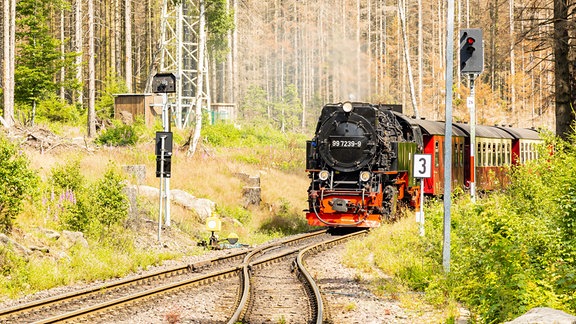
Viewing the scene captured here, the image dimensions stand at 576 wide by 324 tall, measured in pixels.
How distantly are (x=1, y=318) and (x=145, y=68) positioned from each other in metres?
67.9

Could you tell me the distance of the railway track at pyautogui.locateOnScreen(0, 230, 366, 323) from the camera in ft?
36.2

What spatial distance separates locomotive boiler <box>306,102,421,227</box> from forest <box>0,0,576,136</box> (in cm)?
123

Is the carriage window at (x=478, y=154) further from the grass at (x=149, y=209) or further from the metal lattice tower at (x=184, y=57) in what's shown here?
the metal lattice tower at (x=184, y=57)

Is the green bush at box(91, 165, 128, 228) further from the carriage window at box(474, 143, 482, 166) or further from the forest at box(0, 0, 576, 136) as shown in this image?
the carriage window at box(474, 143, 482, 166)

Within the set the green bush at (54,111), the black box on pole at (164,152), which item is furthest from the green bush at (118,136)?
the black box on pole at (164,152)

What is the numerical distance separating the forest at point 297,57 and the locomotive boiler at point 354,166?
1.23 m

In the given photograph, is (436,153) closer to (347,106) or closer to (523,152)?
(347,106)

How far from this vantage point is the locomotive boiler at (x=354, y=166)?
22.1 m

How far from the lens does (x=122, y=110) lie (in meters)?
42.4

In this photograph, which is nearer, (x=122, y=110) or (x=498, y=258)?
(x=498, y=258)

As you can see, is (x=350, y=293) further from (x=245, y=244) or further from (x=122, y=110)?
(x=122, y=110)

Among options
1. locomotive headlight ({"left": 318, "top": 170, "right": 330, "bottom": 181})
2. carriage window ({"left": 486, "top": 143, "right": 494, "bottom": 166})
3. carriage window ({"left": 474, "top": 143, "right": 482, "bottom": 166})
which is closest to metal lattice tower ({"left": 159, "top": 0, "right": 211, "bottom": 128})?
locomotive headlight ({"left": 318, "top": 170, "right": 330, "bottom": 181})

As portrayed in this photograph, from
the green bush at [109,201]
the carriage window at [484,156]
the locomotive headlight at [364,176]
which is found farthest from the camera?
the carriage window at [484,156]

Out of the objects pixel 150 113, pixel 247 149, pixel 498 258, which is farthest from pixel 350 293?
pixel 150 113
